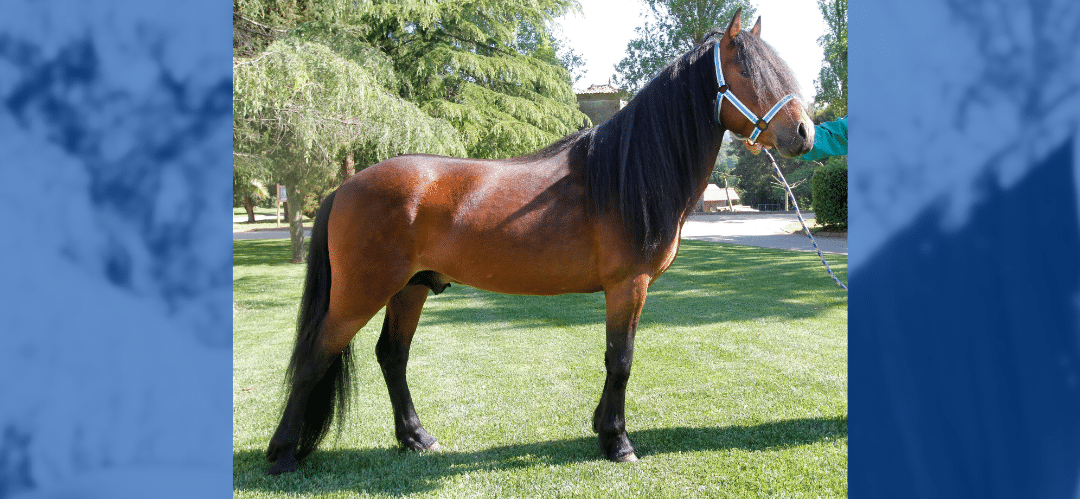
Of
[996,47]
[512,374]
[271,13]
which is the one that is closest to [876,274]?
[996,47]

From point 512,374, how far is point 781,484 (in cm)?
240

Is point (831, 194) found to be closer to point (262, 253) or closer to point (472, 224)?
point (262, 253)

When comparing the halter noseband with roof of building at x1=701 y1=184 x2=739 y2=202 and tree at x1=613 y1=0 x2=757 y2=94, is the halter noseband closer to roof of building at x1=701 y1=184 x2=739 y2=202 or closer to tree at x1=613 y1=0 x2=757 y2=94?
tree at x1=613 y1=0 x2=757 y2=94

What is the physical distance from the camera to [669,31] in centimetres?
2630

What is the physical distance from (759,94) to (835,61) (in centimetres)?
1999

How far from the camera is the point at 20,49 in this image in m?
1.31

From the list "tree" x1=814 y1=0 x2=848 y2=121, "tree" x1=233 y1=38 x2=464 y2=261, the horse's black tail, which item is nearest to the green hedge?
"tree" x1=814 y1=0 x2=848 y2=121

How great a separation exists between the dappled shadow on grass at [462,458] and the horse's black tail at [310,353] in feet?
0.64

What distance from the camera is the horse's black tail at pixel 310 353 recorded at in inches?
113

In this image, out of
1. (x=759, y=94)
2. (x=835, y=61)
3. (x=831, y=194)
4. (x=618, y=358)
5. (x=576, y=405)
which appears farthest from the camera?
(x=835, y=61)

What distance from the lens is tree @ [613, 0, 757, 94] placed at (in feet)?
83.8

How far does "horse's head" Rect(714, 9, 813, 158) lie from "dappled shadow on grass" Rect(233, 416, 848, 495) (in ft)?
5.11

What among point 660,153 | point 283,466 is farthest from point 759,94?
point 283,466

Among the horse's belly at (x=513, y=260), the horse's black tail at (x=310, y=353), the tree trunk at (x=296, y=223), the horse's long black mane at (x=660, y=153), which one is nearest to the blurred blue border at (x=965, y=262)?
the horse's long black mane at (x=660, y=153)
